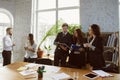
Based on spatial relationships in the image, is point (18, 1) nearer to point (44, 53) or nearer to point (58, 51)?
point (44, 53)

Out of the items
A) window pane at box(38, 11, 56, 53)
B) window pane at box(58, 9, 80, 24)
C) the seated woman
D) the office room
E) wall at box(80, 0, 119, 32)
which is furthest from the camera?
window pane at box(38, 11, 56, 53)

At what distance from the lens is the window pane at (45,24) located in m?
5.63

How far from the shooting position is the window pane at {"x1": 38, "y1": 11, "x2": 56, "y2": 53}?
563cm

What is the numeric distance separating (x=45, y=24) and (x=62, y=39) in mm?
1932

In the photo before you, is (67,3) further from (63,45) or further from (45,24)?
(63,45)

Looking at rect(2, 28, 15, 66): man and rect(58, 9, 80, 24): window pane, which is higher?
rect(58, 9, 80, 24): window pane

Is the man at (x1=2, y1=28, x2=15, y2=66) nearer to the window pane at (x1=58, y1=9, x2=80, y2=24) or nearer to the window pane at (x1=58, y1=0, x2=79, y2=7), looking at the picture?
the window pane at (x1=58, y1=9, x2=80, y2=24)

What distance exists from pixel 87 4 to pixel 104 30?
0.91 meters

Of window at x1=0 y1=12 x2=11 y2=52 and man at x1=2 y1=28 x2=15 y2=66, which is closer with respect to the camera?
man at x1=2 y1=28 x2=15 y2=66

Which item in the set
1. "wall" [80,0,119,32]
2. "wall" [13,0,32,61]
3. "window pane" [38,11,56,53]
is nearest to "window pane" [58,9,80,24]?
"window pane" [38,11,56,53]

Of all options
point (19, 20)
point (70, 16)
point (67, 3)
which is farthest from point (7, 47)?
point (67, 3)

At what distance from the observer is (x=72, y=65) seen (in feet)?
12.1

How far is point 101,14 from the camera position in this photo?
4.56 meters

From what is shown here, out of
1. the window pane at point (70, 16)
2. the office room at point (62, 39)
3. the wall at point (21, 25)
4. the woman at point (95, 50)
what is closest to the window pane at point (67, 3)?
the office room at point (62, 39)
